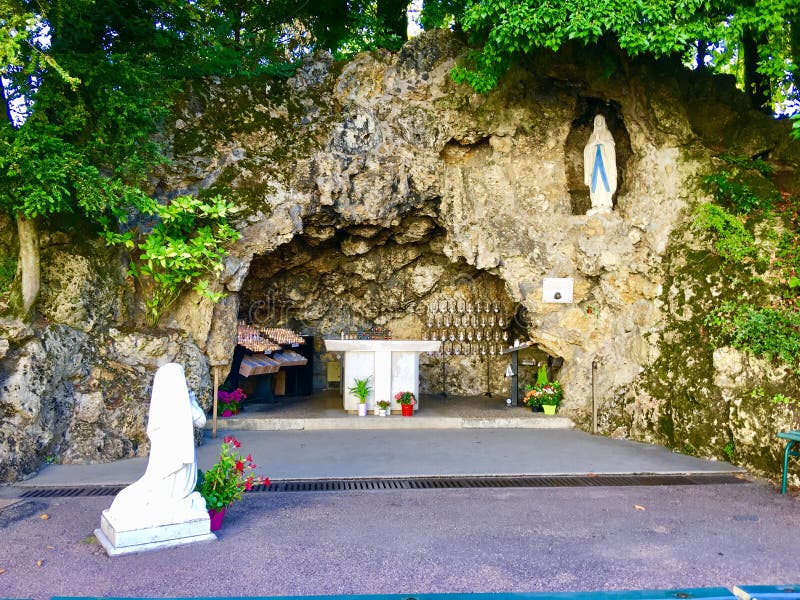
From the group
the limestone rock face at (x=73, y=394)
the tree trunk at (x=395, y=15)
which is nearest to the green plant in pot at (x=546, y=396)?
the limestone rock face at (x=73, y=394)

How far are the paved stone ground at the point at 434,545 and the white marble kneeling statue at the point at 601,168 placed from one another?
532 centimetres

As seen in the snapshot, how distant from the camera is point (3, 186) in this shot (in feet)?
22.6

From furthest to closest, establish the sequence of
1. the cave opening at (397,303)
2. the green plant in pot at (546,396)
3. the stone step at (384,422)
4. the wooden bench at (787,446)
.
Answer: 1. the cave opening at (397,303)
2. the green plant in pot at (546,396)
3. the stone step at (384,422)
4. the wooden bench at (787,446)

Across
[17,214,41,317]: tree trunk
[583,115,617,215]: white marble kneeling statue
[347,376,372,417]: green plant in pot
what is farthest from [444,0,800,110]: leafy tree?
[17,214,41,317]: tree trunk

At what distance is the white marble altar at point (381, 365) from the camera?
10.6m

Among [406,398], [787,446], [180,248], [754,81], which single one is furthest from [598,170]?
[180,248]

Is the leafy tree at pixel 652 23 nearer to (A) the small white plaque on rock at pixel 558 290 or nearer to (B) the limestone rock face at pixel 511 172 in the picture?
Result: (B) the limestone rock face at pixel 511 172

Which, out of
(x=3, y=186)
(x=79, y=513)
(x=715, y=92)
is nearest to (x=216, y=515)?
(x=79, y=513)

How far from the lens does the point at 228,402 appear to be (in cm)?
1048

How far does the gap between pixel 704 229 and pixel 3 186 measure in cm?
885

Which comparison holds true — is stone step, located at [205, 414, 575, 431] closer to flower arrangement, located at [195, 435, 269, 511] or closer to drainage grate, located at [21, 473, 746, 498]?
drainage grate, located at [21, 473, 746, 498]

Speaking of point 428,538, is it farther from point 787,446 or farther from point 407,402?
point 407,402

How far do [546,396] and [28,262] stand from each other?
7956 millimetres

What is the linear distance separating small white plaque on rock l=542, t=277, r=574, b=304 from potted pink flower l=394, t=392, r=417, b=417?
2.76 metres
